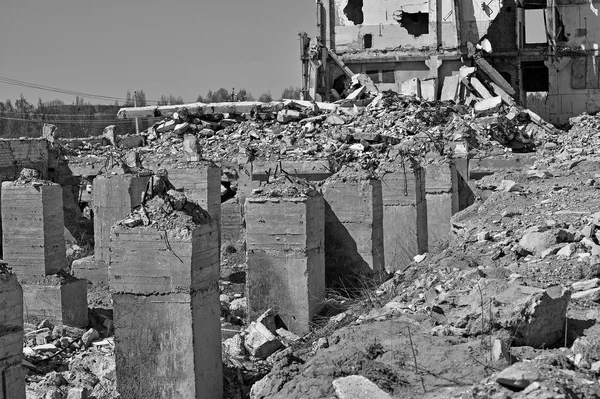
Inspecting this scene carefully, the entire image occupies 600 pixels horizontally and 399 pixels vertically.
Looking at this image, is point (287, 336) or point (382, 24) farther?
point (382, 24)

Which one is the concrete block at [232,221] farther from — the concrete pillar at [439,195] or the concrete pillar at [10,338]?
the concrete pillar at [10,338]

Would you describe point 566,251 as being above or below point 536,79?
below

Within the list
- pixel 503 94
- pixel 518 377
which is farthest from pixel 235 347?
pixel 503 94

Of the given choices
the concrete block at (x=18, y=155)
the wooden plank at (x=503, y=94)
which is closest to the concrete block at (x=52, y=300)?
the concrete block at (x=18, y=155)

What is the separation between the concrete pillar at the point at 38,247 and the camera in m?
10.2

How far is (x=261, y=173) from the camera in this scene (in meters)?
16.1

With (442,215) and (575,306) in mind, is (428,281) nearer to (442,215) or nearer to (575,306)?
(575,306)

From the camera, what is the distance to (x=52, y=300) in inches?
406

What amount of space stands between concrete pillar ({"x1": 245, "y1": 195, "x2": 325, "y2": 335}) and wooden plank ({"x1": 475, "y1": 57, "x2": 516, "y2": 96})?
20.3 metres

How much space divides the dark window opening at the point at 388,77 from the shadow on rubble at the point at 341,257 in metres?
19.4

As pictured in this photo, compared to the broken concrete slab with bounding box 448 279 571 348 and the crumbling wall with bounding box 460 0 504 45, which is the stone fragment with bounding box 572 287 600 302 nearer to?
the broken concrete slab with bounding box 448 279 571 348

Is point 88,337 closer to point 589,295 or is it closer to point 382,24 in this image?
point 589,295

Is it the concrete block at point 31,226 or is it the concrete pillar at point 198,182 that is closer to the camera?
the concrete block at point 31,226

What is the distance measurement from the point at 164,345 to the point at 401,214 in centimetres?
584
